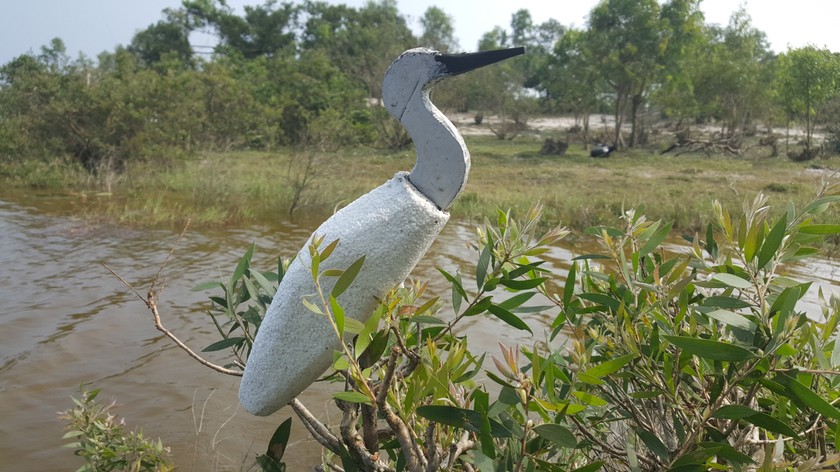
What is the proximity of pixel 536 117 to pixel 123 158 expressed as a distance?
22.5 meters

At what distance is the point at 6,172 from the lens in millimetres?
11078

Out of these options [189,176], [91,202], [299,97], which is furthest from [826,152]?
[91,202]

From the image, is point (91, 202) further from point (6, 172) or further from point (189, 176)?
point (6, 172)

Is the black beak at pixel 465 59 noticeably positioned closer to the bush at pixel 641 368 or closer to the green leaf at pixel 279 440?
the bush at pixel 641 368

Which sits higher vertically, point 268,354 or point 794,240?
point 794,240

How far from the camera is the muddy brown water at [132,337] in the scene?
303cm

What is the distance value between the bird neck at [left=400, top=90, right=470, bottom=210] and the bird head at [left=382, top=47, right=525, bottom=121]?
0.11m

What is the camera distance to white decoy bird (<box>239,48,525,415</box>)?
59.7 inches

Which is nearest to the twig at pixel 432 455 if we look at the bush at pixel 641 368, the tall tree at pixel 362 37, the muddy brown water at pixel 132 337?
the bush at pixel 641 368

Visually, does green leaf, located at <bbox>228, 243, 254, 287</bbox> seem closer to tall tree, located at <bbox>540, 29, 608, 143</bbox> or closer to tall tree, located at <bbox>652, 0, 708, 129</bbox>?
tall tree, located at <bbox>540, 29, 608, 143</bbox>

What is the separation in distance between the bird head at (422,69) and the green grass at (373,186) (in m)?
3.71

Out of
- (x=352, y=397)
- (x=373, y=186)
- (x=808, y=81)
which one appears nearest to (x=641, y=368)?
(x=352, y=397)

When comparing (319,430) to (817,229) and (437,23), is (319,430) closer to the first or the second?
(817,229)

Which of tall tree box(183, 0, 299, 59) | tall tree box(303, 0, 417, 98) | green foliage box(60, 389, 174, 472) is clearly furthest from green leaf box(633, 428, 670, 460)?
tall tree box(183, 0, 299, 59)
